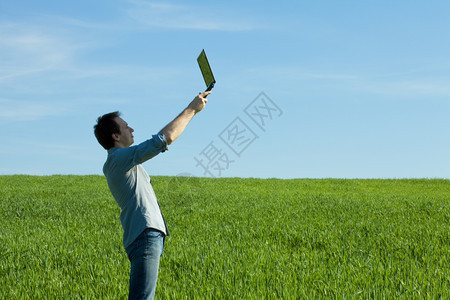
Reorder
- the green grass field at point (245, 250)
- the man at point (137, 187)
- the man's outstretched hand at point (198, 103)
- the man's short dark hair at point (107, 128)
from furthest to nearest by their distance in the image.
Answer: the green grass field at point (245, 250), the man's short dark hair at point (107, 128), the man's outstretched hand at point (198, 103), the man at point (137, 187)

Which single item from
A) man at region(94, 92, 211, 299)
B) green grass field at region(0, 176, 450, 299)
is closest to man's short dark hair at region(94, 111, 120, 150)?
man at region(94, 92, 211, 299)

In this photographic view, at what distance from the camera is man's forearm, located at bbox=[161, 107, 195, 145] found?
3.69 metres

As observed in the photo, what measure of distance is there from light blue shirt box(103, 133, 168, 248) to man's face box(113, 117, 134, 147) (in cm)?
12

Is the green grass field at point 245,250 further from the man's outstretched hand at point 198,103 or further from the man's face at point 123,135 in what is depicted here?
the man's outstretched hand at point 198,103

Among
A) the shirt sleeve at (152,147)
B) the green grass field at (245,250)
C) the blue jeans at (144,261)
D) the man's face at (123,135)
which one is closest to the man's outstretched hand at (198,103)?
the shirt sleeve at (152,147)

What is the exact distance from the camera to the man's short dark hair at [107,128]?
4.16 m

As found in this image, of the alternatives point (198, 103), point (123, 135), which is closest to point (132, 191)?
point (123, 135)

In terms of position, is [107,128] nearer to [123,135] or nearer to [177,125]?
[123,135]

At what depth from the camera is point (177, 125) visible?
12.3ft

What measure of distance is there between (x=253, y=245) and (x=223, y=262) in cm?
193

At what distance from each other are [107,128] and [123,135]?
158mm

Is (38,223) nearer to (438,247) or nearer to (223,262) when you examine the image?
(223,262)

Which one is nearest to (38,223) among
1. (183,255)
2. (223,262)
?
(183,255)

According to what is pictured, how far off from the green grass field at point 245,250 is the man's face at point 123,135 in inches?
109
